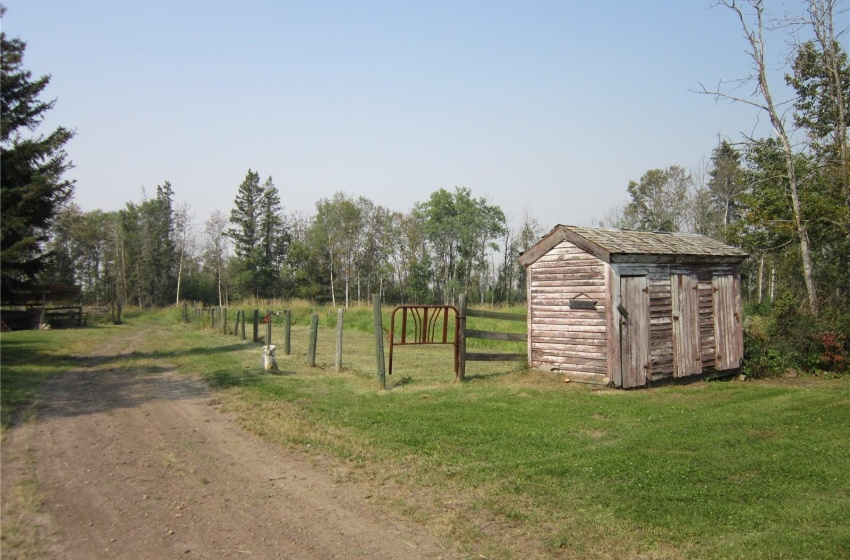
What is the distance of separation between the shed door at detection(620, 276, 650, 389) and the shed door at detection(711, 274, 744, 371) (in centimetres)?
259

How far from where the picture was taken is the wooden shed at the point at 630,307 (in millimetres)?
11352

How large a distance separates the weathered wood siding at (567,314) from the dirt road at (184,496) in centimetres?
681

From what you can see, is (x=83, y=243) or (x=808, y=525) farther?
(x=83, y=243)

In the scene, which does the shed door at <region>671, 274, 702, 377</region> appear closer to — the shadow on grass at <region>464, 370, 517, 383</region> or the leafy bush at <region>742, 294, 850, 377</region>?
the leafy bush at <region>742, 294, 850, 377</region>

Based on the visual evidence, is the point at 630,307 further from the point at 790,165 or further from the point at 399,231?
the point at 399,231

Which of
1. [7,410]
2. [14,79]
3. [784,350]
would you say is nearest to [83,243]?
[14,79]

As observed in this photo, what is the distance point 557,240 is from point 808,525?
8131 millimetres

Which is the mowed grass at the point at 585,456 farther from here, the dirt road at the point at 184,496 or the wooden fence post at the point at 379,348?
the dirt road at the point at 184,496

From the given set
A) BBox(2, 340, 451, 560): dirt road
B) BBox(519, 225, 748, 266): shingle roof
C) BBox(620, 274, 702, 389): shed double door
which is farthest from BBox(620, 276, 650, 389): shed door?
BBox(2, 340, 451, 560): dirt road

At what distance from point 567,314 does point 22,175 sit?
52.0ft

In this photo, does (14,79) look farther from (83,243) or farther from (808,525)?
(83,243)

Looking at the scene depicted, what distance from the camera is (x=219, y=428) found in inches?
318

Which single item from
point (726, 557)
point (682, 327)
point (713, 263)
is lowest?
point (726, 557)

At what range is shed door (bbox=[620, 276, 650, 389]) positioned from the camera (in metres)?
11.3
